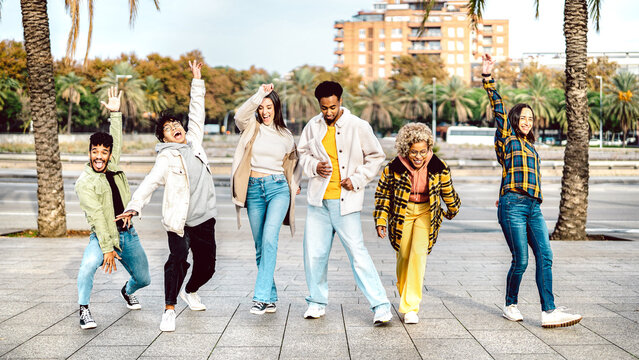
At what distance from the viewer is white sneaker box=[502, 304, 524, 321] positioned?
17.1 ft

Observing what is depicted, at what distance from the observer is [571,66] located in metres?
10.4

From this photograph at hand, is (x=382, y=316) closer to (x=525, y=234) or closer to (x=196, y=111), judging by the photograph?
(x=525, y=234)

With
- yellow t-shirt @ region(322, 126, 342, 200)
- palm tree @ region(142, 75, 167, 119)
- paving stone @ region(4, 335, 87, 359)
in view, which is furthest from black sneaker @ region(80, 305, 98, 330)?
palm tree @ region(142, 75, 167, 119)

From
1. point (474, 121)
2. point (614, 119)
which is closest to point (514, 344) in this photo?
point (614, 119)

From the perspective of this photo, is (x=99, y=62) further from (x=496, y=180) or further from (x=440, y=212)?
(x=440, y=212)

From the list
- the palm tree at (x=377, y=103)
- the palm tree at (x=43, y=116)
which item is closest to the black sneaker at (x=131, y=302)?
the palm tree at (x=43, y=116)

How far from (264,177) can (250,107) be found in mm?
581

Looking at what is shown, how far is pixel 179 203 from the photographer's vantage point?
16.8 ft

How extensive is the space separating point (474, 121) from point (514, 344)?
279 ft

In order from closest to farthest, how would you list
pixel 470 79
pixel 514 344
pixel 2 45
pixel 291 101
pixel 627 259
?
pixel 514 344 < pixel 627 259 < pixel 2 45 < pixel 291 101 < pixel 470 79

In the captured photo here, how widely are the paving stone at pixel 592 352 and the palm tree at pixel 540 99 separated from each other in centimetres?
6820

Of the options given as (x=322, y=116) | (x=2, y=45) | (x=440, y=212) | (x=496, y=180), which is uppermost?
(x=2, y=45)

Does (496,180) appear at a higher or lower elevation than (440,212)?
lower

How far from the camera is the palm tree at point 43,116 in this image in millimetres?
10594
